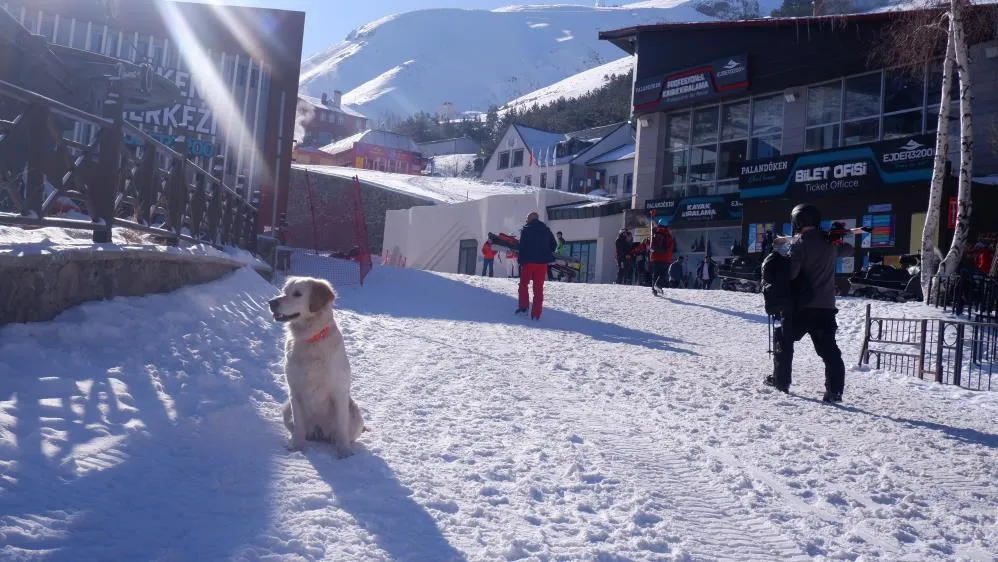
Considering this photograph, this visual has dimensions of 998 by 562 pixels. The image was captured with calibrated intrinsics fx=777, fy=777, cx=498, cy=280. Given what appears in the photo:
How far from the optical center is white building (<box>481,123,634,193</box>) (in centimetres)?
5394

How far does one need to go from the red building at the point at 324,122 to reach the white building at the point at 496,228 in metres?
55.1

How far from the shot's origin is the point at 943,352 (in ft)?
34.4

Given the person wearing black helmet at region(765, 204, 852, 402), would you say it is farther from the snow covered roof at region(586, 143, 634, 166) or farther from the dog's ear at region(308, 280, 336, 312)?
the snow covered roof at region(586, 143, 634, 166)

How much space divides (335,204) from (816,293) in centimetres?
3691

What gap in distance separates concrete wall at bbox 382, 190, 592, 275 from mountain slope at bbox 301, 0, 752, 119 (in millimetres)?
102096

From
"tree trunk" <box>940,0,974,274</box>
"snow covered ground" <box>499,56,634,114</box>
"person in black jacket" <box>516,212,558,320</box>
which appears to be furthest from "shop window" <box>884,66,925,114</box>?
"snow covered ground" <box>499,56,634,114</box>

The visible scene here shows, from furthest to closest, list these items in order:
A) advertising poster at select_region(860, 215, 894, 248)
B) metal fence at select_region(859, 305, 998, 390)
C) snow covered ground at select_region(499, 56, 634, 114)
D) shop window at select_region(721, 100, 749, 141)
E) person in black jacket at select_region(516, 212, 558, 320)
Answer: snow covered ground at select_region(499, 56, 634, 114) < shop window at select_region(721, 100, 749, 141) < advertising poster at select_region(860, 215, 894, 248) < person in black jacket at select_region(516, 212, 558, 320) < metal fence at select_region(859, 305, 998, 390)

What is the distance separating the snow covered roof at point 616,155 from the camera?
5219 cm

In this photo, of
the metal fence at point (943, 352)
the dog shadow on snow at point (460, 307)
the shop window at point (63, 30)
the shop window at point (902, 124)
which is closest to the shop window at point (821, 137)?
the shop window at point (902, 124)

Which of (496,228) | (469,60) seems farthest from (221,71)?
(469,60)

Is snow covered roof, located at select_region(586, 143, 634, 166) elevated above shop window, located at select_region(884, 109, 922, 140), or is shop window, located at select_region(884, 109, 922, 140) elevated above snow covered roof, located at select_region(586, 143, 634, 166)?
snow covered roof, located at select_region(586, 143, 634, 166)

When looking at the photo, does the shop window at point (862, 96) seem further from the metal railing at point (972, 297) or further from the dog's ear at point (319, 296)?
the dog's ear at point (319, 296)

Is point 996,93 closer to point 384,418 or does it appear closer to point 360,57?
point 384,418

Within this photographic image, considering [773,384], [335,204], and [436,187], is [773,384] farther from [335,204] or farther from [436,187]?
[436,187]
